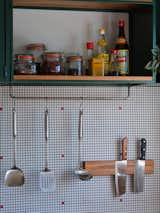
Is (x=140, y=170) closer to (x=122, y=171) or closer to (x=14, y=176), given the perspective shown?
(x=122, y=171)

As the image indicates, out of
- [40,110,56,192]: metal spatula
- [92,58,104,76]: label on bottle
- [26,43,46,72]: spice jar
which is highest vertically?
[26,43,46,72]: spice jar

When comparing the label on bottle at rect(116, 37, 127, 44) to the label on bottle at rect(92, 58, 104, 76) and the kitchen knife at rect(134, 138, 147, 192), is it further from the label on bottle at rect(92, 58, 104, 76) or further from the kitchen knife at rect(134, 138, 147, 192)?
the kitchen knife at rect(134, 138, 147, 192)

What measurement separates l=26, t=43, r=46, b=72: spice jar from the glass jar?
0.21ft

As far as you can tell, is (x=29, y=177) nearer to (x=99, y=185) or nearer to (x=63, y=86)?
(x=99, y=185)

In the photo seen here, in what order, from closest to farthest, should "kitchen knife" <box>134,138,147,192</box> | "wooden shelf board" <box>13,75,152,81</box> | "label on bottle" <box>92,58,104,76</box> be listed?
"wooden shelf board" <box>13,75,152,81</box>, "label on bottle" <box>92,58,104,76</box>, "kitchen knife" <box>134,138,147,192</box>

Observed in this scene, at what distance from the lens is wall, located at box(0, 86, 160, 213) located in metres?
1.79

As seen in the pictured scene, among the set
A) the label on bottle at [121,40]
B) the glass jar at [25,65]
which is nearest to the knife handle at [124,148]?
the label on bottle at [121,40]

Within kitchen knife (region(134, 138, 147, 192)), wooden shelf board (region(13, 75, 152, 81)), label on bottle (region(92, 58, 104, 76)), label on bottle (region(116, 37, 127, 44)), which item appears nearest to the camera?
wooden shelf board (region(13, 75, 152, 81))

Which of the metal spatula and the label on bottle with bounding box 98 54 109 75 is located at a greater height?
the label on bottle with bounding box 98 54 109 75

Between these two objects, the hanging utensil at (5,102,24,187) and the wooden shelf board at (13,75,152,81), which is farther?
the hanging utensil at (5,102,24,187)

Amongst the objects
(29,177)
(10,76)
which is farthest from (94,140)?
(10,76)

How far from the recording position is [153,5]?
164 cm

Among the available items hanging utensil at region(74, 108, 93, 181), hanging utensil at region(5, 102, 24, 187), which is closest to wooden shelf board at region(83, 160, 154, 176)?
hanging utensil at region(74, 108, 93, 181)

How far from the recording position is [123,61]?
5.54 feet
